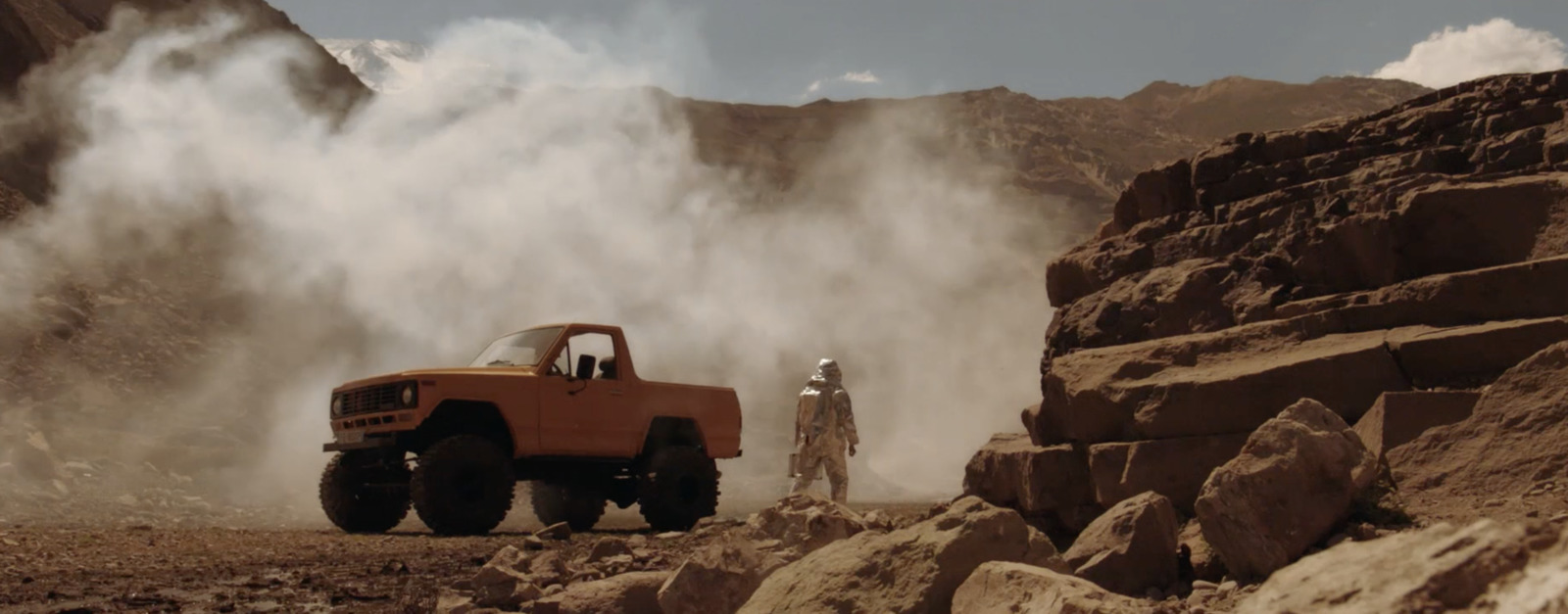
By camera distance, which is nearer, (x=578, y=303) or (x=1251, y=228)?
(x=1251, y=228)

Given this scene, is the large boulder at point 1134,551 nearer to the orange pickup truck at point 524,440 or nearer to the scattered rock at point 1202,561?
the scattered rock at point 1202,561

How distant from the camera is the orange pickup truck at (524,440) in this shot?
10.3 meters

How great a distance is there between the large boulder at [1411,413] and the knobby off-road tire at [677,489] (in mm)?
7070

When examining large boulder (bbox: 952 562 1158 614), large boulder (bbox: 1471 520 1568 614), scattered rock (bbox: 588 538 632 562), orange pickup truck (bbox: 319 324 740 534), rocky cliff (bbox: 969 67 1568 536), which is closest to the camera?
large boulder (bbox: 1471 520 1568 614)

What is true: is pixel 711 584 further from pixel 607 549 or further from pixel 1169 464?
pixel 607 549

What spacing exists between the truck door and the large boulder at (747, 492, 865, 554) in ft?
15.6

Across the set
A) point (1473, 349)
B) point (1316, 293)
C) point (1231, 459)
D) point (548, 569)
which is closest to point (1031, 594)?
point (1231, 459)

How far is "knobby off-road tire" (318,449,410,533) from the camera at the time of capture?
11.3 m

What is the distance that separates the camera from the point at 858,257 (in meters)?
45.3

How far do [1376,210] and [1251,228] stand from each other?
28.2 inches

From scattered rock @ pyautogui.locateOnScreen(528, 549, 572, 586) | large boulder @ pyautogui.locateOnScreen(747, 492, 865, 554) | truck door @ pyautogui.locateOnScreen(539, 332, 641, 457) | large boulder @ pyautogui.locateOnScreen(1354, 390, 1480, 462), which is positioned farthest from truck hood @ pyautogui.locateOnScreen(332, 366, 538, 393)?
large boulder @ pyautogui.locateOnScreen(1354, 390, 1480, 462)

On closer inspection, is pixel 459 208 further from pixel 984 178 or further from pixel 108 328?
pixel 984 178

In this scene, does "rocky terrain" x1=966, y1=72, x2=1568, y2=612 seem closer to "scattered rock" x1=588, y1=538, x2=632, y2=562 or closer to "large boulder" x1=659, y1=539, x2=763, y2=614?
"large boulder" x1=659, y1=539, x2=763, y2=614

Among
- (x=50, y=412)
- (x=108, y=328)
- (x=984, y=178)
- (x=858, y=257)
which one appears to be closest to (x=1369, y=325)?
(x=50, y=412)
